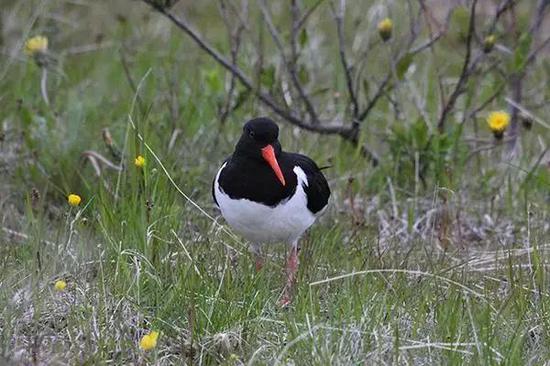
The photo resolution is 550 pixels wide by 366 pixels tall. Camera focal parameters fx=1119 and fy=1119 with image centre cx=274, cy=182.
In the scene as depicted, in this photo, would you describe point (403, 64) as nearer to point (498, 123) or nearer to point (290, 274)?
point (498, 123)

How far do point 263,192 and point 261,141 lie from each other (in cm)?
20

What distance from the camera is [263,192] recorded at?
4.05 meters

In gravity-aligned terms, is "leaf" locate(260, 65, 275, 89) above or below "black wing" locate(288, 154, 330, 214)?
above

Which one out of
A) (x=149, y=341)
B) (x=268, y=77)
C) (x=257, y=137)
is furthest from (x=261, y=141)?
(x=268, y=77)

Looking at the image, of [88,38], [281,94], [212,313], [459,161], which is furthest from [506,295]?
[88,38]

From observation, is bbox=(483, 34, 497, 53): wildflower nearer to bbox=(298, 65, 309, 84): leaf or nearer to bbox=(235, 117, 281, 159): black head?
bbox=(298, 65, 309, 84): leaf

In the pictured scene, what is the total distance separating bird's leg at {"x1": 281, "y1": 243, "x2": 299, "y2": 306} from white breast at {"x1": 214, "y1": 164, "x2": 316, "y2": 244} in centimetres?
9

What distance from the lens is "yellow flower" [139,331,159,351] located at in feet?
10.5

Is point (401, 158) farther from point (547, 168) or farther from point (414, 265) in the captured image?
point (414, 265)

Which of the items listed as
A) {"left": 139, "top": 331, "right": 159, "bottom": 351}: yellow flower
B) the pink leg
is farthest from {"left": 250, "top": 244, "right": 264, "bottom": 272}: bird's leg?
{"left": 139, "top": 331, "right": 159, "bottom": 351}: yellow flower

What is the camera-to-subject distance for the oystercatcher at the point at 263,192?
405 centimetres

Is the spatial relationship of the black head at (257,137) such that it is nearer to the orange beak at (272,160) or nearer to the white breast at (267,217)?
the orange beak at (272,160)

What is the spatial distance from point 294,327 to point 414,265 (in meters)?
1.10

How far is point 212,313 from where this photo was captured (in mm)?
3541
